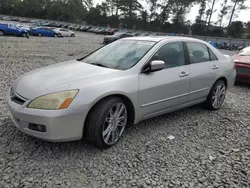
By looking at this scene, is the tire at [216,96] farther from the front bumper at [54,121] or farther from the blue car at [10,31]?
the blue car at [10,31]

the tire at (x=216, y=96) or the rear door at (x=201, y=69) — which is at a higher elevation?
the rear door at (x=201, y=69)

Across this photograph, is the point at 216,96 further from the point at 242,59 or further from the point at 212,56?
the point at 242,59

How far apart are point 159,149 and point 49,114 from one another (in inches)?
61.4

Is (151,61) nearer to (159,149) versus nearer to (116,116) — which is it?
(116,116)

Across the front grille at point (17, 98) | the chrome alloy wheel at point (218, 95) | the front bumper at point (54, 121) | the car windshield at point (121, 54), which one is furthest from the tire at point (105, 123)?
the chrome alloy wheel at point (218, 95)

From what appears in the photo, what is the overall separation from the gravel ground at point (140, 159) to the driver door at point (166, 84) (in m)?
0.45

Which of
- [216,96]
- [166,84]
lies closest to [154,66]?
[166,84]

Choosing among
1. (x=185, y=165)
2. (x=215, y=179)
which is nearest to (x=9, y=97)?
(x=185, y=165)

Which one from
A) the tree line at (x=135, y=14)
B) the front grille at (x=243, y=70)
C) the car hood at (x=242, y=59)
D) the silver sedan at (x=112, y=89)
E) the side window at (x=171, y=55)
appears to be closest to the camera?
the silver sedan at (x=112, y=89)

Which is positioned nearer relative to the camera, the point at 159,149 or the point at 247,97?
the point at 159,149

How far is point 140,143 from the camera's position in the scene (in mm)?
3148

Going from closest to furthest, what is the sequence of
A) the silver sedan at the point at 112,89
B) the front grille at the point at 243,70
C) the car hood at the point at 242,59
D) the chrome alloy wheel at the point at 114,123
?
the silver sedan at the point at 112,89, the chrome alloy wheel at the point at 114,123, the front grille at the point at 243,70, the car hood at the point at 242,59

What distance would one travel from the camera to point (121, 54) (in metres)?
3.53

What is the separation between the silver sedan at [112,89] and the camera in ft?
8.21
